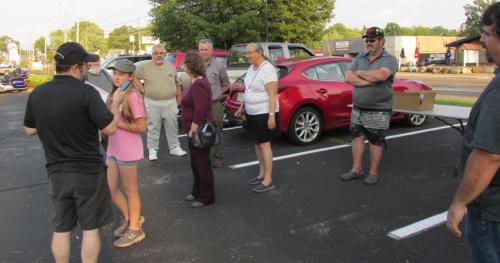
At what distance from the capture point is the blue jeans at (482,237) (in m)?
2.05

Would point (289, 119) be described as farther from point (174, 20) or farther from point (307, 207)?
point (174, 20)

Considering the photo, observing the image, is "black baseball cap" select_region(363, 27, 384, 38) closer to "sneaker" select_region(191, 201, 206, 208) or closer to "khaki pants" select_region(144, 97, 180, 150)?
"sneaker" select_region(191, 201, 206, 208)

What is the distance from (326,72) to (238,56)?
11.2 ft

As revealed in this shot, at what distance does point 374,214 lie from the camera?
4.39 m

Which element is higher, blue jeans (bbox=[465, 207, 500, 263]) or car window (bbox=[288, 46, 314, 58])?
car window (bbox=[288, 46, 314, 58])

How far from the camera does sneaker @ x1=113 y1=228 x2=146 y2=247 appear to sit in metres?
3.83

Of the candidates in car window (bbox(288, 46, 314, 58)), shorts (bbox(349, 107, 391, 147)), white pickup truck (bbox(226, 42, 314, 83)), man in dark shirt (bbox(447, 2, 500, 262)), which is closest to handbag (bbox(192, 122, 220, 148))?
shorts (bbox(349, 107, 391, 147))

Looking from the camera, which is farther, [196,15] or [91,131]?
[196,15]

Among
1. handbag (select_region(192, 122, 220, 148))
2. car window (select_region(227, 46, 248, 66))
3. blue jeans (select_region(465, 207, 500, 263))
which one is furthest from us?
car window (select_region(227, 46, 248, 66))

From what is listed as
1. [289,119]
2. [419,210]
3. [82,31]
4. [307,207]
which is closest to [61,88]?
[307,207]

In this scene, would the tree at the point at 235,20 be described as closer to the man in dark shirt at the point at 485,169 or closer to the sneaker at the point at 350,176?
the sneaker at the point at 350,176

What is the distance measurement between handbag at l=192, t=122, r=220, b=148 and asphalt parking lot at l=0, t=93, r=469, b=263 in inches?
27.7

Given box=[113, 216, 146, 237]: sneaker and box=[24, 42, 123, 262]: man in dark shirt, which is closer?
box=[24, 42, 123, 262]: man in dark shirt

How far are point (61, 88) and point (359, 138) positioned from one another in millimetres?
3736
